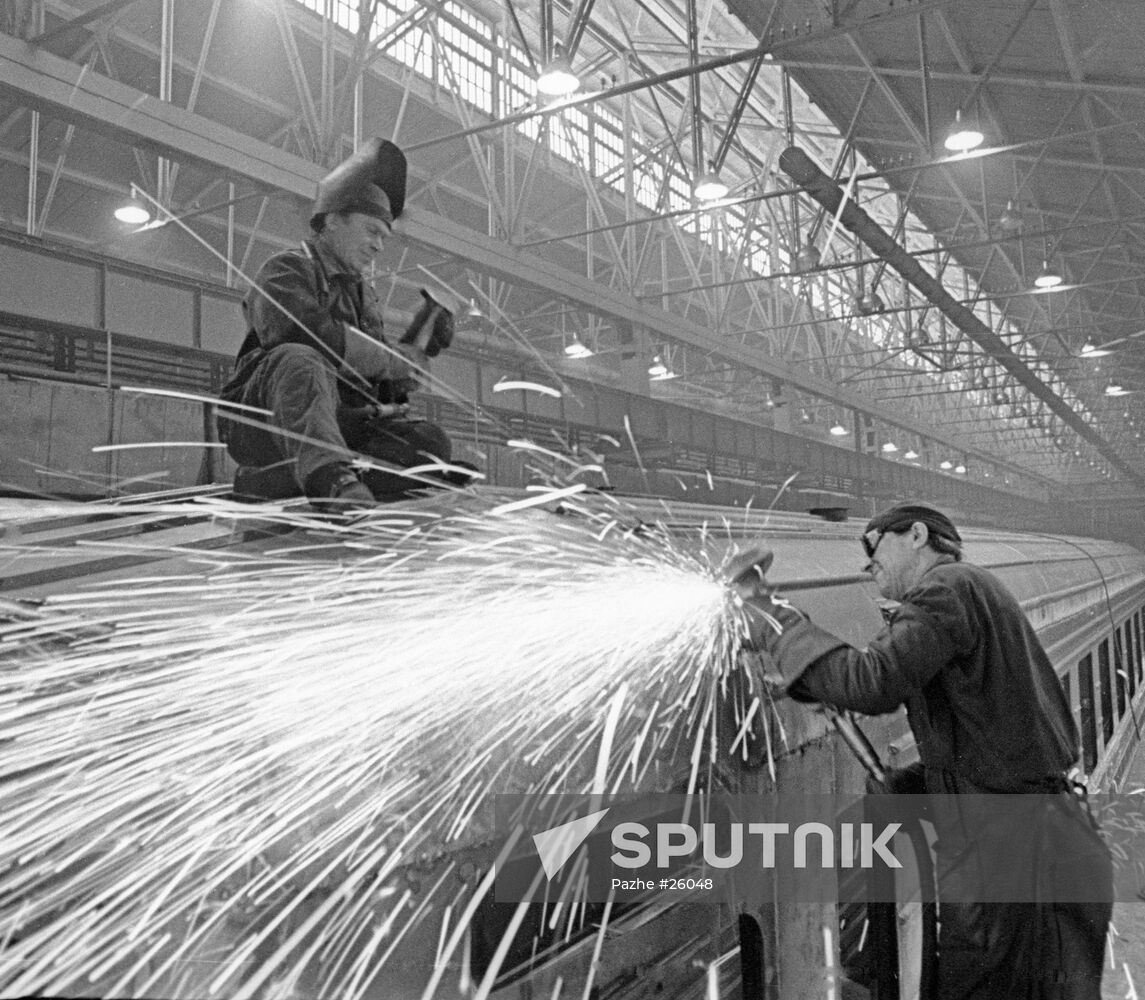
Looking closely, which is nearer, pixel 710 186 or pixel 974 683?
pixel 974 683

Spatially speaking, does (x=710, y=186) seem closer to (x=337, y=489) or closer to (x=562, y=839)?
(x=337, y=489)

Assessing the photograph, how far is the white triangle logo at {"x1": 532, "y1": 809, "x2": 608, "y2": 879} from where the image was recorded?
4.80 feet

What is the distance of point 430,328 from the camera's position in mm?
2582

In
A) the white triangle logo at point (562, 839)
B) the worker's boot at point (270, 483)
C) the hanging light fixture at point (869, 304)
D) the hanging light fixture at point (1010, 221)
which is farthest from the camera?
the hanging light fixture at point (869, 304)

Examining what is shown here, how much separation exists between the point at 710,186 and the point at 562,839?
22.5 ft

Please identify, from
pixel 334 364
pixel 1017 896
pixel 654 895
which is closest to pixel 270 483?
pixel 334 364

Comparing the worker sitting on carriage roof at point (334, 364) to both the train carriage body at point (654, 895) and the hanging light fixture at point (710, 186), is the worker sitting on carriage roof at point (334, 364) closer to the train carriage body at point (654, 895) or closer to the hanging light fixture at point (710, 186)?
the train carriage body at point (654, 895)

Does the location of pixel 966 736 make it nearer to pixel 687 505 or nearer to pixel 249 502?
pixel 687 505

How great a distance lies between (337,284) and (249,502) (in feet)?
1.93

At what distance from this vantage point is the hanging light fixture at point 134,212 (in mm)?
8641

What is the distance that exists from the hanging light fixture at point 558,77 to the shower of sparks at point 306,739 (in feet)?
15.6

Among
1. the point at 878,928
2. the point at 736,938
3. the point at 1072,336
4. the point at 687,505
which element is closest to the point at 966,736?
the point at 878,928

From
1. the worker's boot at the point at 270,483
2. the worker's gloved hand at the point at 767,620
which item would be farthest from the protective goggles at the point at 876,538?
the worker's boot at the point at 270,483

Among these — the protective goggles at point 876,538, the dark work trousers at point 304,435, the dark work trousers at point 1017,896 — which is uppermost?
the dark work trousers at point 304,435
